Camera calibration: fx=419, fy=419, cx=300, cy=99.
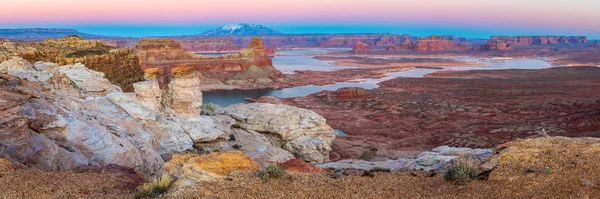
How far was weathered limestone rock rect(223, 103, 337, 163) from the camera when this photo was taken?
2159 centimetres

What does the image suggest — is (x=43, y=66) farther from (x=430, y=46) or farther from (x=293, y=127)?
(x=430, y=46)

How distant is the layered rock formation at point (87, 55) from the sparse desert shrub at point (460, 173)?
1860cm

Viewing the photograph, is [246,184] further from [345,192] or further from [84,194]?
[84,194]

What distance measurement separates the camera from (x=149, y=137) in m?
14.9

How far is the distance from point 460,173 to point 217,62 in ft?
219

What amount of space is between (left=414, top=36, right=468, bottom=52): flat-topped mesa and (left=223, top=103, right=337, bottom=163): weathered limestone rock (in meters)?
163

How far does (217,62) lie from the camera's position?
7231cm

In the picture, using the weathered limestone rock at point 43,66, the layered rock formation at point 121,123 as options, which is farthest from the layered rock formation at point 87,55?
the layered rock formation at point 121,123

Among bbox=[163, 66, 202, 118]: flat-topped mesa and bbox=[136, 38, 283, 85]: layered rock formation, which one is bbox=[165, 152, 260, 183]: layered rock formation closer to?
bbox=[163, 66, 202, 118]: flat-topped mesa

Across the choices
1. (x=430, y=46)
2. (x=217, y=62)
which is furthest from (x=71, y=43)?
(x=430, y=46)

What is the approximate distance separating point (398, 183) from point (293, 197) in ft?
8.39

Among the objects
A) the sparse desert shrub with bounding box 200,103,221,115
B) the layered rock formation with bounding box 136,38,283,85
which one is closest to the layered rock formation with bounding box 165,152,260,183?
the sparse desert shrub with bounding box 200,103,221,115

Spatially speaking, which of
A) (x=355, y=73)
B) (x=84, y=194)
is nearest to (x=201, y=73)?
(x=355, y=73)

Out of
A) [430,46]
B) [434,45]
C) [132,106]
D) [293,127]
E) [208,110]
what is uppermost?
[132,106]
